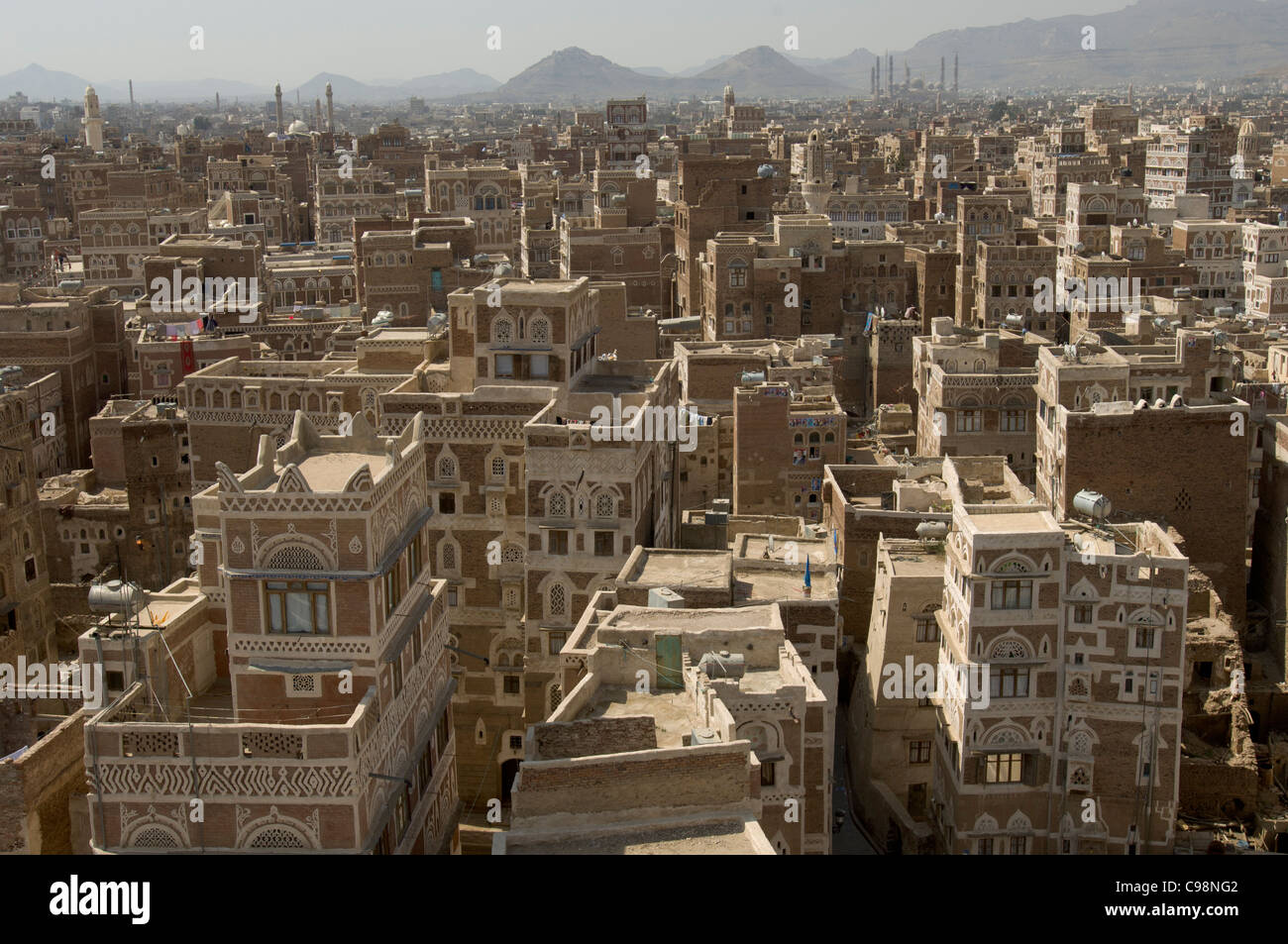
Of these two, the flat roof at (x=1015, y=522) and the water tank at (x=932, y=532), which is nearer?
the flat roof at (x=1015, y=522)

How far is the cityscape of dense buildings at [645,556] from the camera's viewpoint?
23.4 meters

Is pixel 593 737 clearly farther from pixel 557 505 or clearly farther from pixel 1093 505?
pixel 1093 505

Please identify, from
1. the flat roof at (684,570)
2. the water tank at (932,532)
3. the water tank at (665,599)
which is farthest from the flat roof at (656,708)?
the water tank at (932,532)

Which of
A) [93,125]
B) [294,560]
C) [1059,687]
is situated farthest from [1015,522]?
[93,125]

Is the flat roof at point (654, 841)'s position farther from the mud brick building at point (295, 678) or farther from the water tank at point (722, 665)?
the water tank at point (722, 665)

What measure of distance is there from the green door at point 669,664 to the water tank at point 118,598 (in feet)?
32.2

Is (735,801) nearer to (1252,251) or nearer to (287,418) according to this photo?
(287,418)

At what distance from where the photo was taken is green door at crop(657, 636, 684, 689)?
91.7 ft

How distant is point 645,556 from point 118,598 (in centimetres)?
1440

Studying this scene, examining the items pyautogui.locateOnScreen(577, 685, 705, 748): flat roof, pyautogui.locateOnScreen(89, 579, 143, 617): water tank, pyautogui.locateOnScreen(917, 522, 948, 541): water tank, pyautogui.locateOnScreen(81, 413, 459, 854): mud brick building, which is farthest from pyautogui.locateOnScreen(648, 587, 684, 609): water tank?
pyautogui.locateOnScreen(89, 579, 143, 617): water tank

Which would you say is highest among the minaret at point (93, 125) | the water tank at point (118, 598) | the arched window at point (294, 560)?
the minaret at point (93, 125)

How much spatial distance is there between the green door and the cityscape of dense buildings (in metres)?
0.09

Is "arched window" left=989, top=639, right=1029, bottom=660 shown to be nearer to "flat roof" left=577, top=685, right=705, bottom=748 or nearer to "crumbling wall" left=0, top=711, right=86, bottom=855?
"flat roof" left=577, top=685, right=705, bottom=748
